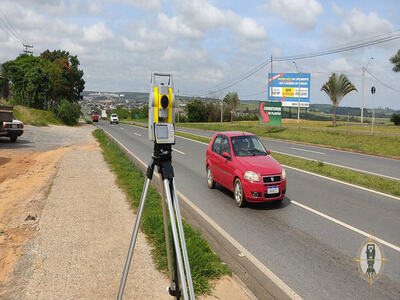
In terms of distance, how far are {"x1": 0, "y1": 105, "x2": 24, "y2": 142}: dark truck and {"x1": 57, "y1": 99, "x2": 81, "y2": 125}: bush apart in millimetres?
29501

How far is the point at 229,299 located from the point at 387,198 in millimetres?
7004

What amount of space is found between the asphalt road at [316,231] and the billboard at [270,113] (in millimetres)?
25001

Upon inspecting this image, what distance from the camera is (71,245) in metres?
5.39

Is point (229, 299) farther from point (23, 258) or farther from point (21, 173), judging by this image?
point (21, 173)

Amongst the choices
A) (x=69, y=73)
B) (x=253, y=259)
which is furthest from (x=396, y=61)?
(x=69, y=73)

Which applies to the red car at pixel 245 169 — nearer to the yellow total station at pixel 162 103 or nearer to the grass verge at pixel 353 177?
the grass verge at pixel 353 177

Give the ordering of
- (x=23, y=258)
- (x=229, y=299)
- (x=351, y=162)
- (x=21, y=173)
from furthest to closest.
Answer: (x=351, y=162), (x=21, y=173), (x=23, y=258), (x=229, y=299)

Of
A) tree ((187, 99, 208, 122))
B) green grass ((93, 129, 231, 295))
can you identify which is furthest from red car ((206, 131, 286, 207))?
tree ((187, 99, 208, 122))

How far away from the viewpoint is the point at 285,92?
62281 mm

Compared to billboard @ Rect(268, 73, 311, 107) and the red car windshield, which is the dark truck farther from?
billboard @ Rect(268, 73, 311, 107)

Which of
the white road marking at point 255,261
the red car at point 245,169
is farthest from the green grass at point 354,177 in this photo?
the white road marking at point 255,261

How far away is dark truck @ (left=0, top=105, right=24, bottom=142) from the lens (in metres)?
19.6

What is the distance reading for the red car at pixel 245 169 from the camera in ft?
26.2

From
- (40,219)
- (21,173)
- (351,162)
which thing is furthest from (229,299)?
(351,162)
